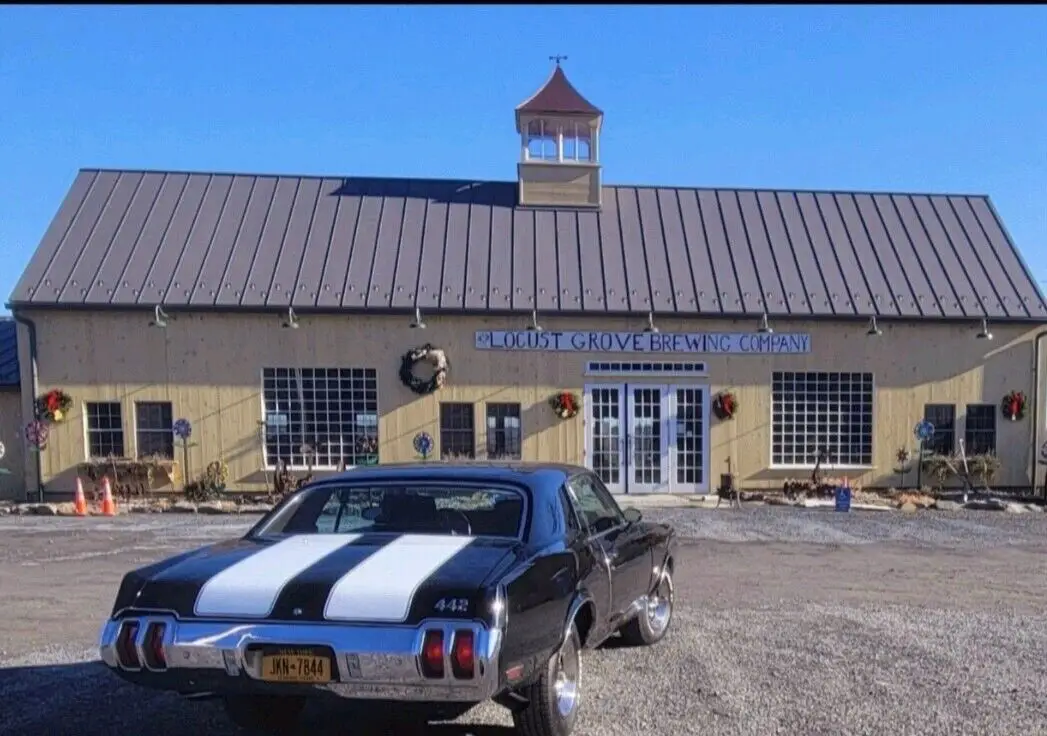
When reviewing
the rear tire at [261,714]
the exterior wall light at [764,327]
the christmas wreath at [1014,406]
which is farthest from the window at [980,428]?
the rear tire at [261,714]

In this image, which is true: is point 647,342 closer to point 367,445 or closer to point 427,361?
point 427,361

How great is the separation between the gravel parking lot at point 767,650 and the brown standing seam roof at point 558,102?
11466 mm

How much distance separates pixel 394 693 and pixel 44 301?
15.4 m

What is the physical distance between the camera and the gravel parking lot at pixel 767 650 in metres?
4.50

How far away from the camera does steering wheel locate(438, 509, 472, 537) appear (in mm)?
4492

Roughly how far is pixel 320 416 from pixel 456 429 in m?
2.78

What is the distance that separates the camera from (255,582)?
3660mm

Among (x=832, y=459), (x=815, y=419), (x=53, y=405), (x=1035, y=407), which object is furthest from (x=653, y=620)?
(x=1035, y=407)

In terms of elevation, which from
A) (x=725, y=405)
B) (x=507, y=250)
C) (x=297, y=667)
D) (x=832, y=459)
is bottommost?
(x=832, y=459)

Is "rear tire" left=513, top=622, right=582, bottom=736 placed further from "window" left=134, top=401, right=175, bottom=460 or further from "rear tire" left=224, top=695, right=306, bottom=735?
"window" left=134, top=401, right=175, bottom=460

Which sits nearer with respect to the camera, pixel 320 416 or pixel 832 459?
pixel 320 416

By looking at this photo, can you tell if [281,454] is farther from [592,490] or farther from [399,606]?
[399,606]

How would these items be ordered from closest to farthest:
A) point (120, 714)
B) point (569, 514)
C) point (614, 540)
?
point (120, 714)
point (569, 514)
point (614, 540)

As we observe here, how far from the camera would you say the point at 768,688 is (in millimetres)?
5012
